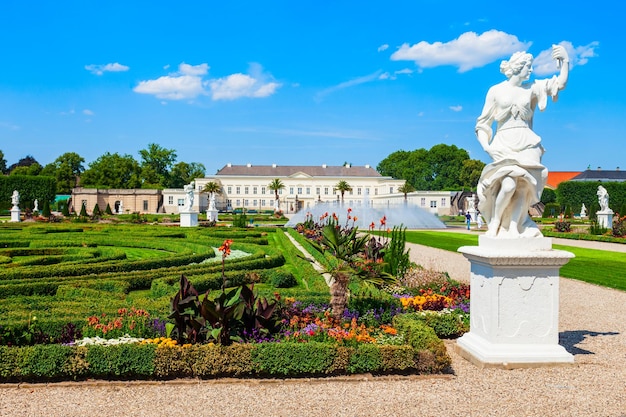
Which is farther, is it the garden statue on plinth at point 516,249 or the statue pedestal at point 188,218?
the statue pedestal at point 188,218

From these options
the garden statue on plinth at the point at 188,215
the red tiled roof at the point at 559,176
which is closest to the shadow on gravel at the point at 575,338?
the garden statue on plinth at the point at 188,215

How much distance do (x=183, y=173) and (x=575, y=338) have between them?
74.4m

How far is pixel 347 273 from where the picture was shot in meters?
5.45

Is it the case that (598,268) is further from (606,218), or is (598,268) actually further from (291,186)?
(291,186)

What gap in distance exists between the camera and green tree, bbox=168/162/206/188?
7325 cm

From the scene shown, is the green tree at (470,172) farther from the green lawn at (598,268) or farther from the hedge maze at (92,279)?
the hedge maze at (92,279)

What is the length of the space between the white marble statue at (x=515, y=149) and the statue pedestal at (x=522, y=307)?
0.80ft

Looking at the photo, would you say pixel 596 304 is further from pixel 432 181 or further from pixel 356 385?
pixel 432 181

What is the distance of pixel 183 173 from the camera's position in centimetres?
7675

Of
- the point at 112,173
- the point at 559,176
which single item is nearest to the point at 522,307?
the point at 112,173

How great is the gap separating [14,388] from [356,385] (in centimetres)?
275

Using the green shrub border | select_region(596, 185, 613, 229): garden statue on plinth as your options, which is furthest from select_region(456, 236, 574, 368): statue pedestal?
select_region(596, 185, 613, 229): garden statue on plinth

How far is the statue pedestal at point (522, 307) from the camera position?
477 cm

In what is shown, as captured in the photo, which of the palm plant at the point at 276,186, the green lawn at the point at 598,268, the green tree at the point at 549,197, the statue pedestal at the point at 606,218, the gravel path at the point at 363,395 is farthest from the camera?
the palm plant at the point at 276,186
